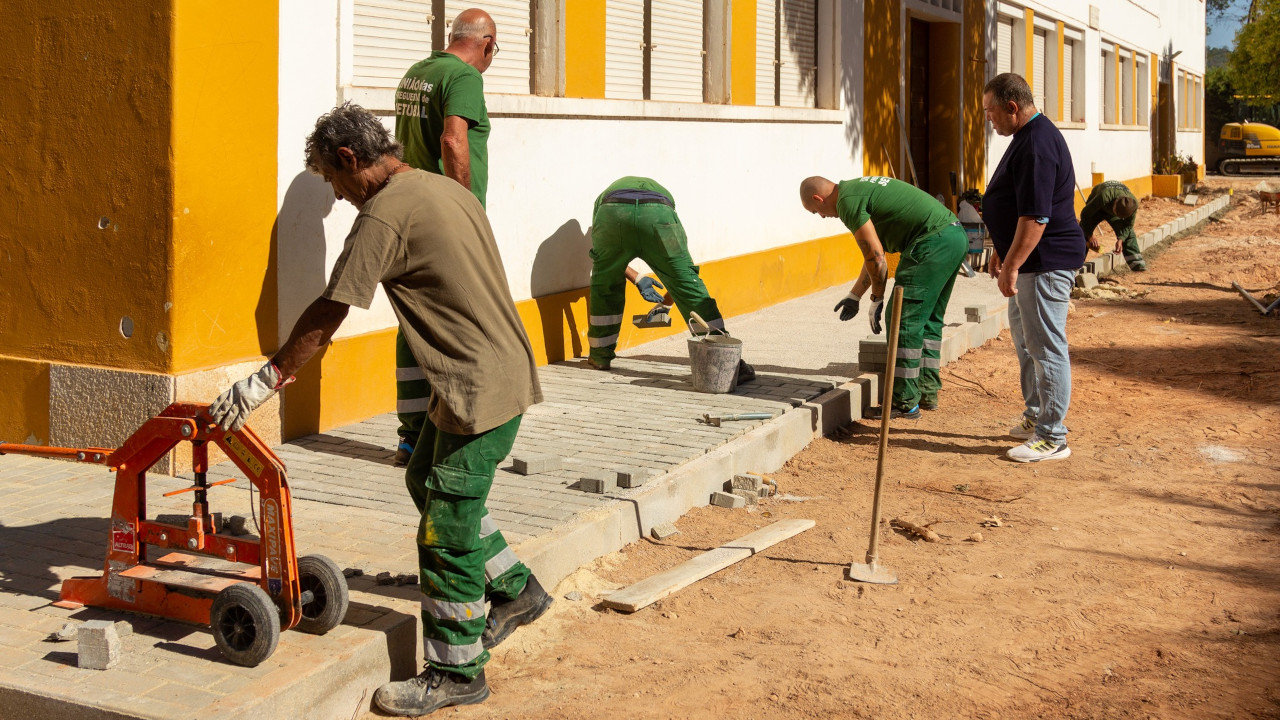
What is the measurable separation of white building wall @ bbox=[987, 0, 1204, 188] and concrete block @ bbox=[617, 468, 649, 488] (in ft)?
47.5

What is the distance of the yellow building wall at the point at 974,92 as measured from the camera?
17953 mm

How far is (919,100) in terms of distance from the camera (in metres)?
17.4

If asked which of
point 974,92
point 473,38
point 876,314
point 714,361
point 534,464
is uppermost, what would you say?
point 974,92

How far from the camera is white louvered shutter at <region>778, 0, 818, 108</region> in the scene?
1302cm

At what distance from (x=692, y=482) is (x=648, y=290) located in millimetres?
3188

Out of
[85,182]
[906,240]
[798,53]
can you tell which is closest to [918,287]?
[906,240]

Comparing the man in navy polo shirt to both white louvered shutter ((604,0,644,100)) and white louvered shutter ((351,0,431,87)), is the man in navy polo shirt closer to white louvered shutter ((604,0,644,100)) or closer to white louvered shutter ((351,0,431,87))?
white louvered shutter ((351,0,431,87))

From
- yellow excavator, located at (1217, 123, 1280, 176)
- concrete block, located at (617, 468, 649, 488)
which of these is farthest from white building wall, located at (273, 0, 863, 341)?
yellow excavator, located at (1217, 123, 1280, 176)

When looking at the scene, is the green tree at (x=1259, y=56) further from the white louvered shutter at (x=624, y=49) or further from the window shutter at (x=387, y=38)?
the window shutter at (x=387, y=38)

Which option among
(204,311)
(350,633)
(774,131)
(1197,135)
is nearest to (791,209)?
(774,131)

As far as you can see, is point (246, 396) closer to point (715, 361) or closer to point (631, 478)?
point (631, 478)

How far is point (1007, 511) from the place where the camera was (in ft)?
21.1

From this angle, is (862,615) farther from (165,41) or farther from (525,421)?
(165,41)

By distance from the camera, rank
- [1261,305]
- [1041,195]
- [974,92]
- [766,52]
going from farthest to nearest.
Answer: [974,92] → [1261,305] → [766,52] → [1041,195]
